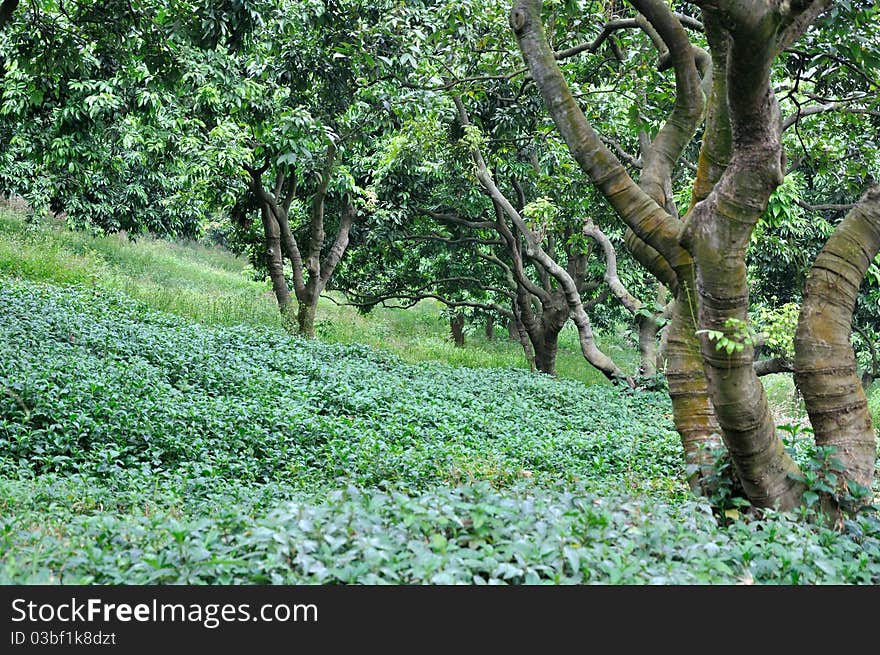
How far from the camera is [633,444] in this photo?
9156 millimetres

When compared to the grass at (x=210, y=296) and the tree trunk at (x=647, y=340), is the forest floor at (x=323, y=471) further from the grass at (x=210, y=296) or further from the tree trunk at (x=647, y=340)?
the tree trunk at (x=647, y=340)

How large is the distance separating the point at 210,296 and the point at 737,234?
20852 millimetres

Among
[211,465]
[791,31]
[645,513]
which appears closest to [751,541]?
[645,513]

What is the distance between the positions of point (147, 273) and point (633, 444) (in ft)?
67.5

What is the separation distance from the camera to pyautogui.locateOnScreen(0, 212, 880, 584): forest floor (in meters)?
3.49

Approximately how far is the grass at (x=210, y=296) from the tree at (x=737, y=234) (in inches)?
463

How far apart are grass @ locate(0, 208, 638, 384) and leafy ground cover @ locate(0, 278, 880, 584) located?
274cm

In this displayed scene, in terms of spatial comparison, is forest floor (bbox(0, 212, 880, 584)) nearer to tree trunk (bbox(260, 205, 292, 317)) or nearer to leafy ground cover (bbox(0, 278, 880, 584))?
leafy ground cover (bbox(0, 278, 880, 584))

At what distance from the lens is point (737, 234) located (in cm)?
461

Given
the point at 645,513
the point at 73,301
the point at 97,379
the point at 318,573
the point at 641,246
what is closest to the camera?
the point at 318,573

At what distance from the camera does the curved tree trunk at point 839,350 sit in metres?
5.20

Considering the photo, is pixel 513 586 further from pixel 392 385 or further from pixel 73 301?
pixel 73 301

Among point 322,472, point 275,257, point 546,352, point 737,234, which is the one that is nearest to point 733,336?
point 737,234

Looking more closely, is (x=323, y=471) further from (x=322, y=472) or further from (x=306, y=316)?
(x=306, y=316)
